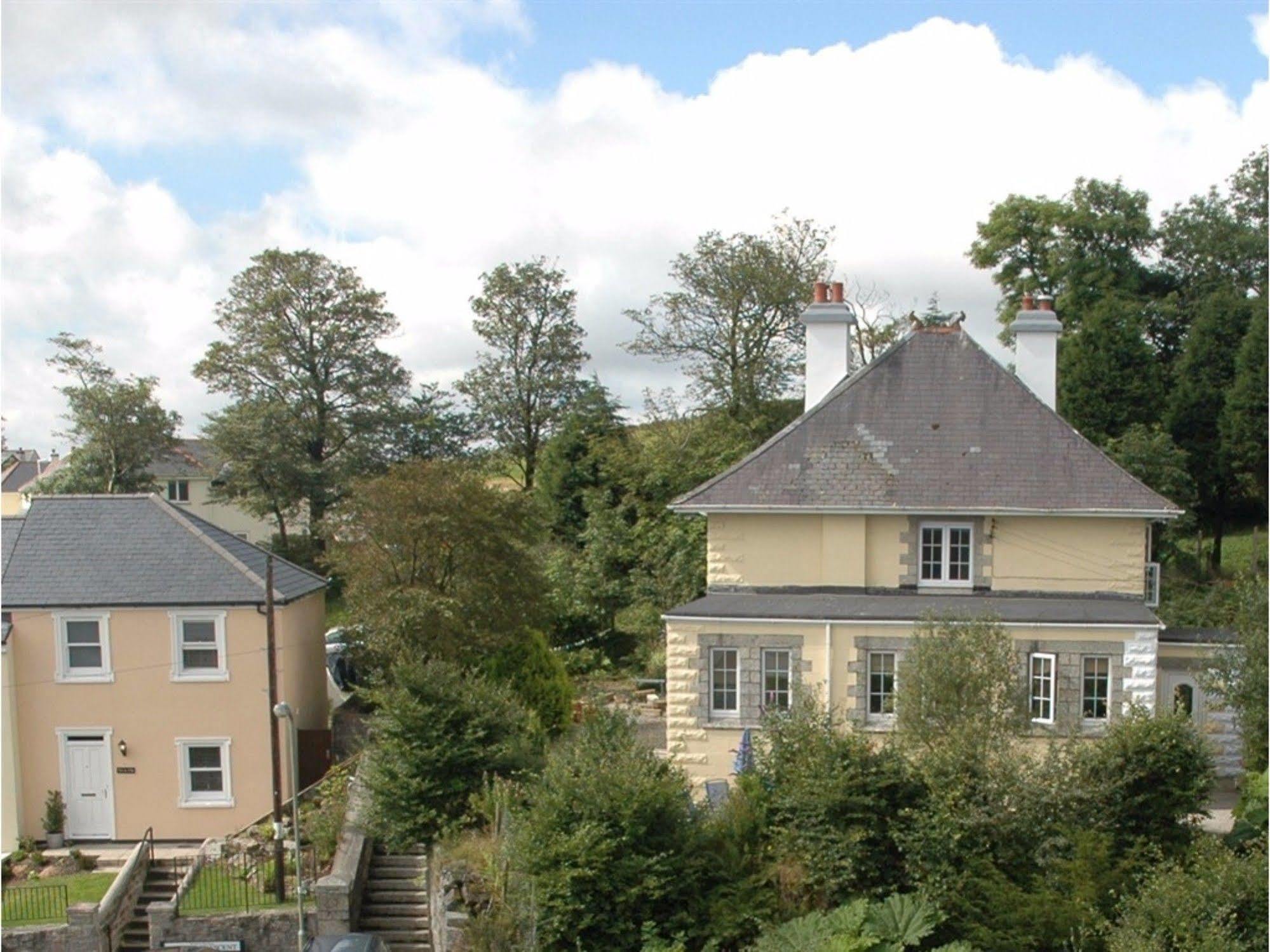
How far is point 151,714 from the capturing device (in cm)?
2289

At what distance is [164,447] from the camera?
145 feet

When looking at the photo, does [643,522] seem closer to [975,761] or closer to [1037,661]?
[1037,661]

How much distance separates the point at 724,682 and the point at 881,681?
10.1 ft

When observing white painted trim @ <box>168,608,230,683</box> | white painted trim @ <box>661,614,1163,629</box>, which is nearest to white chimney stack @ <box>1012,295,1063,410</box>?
white painted trim @ <box>661,614,1163,629</box>

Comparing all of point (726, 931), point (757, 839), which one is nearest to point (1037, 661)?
point (757, 839)

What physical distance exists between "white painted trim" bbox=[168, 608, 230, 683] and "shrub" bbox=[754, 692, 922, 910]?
12826 millimetres

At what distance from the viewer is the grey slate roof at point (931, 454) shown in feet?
69.4

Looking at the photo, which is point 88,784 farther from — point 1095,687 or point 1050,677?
point 1095,687

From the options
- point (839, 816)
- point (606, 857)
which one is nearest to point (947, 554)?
point (839, 816)

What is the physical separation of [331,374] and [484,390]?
20.7 feet

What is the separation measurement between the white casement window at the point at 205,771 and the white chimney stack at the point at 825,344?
15281 millimetres

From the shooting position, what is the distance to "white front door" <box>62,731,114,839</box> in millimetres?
22781

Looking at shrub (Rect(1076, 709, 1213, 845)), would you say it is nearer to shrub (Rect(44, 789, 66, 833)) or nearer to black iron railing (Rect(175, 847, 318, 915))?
black iron railing (Rect(175, 847, 318, 915))

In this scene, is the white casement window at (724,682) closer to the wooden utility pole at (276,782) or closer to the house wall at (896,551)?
the house wall at (896,551)
